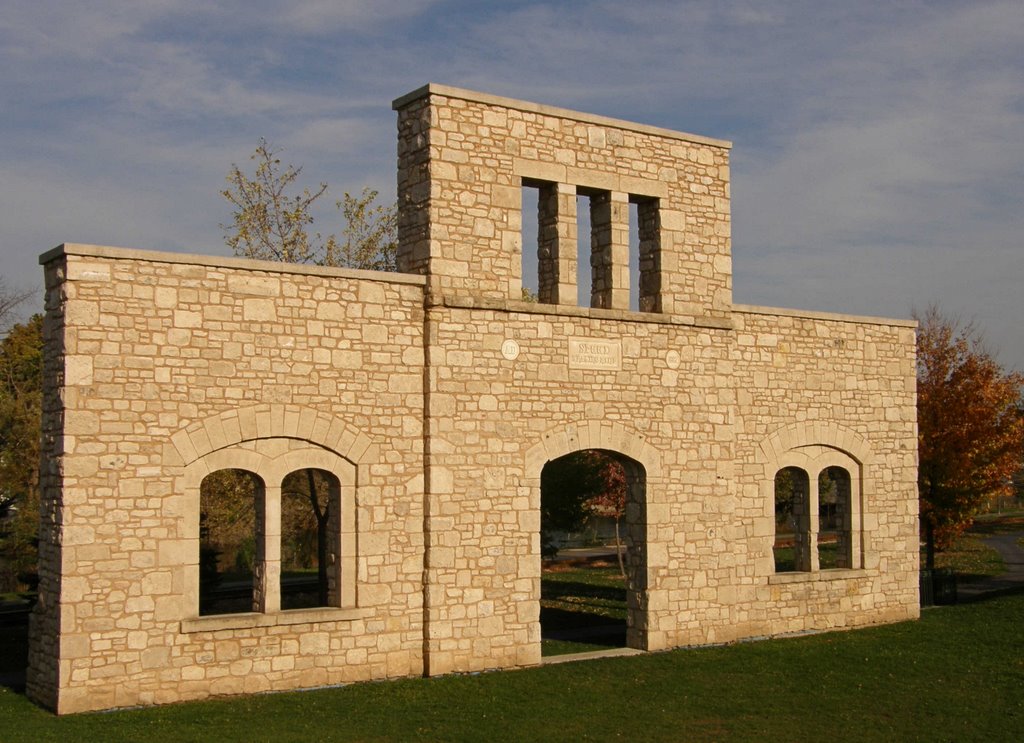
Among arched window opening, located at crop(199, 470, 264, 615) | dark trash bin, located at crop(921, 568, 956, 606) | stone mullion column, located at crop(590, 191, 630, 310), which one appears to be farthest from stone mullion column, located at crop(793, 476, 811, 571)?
arched window opening, located at crop(199, 470, 264, 615)

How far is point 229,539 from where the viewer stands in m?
27.4

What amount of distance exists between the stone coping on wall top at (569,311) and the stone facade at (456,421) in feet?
0.12

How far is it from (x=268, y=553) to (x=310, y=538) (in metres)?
19.1

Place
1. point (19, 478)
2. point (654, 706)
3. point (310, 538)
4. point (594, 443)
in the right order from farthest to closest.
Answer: point (310, 538), point (19, 478), point (594, 443), point (654, 706)

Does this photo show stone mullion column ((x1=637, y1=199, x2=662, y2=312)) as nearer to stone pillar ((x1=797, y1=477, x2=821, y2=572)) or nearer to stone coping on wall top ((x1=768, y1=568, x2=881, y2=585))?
stone pillar ((x1=797, y1=477, x2=821, y2=572))

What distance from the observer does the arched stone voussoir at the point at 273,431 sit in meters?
12.4

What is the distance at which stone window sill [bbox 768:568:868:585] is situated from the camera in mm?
17031

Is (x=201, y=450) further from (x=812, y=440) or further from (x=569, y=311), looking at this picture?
(x=812, y=440)

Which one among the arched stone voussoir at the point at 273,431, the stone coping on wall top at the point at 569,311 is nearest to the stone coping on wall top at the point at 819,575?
the stone coping on wall top at the point at 569,311

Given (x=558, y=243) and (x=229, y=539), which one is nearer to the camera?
(x=558, y=243)

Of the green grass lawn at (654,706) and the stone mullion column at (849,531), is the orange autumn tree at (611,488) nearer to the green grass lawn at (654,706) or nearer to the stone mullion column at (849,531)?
the stone mullion column at (849,531)

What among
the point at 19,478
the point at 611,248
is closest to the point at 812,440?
the point at 611,248

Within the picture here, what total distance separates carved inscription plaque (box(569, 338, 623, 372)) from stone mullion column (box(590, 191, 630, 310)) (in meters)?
0.56

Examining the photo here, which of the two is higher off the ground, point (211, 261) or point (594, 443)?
point (211, 261)
